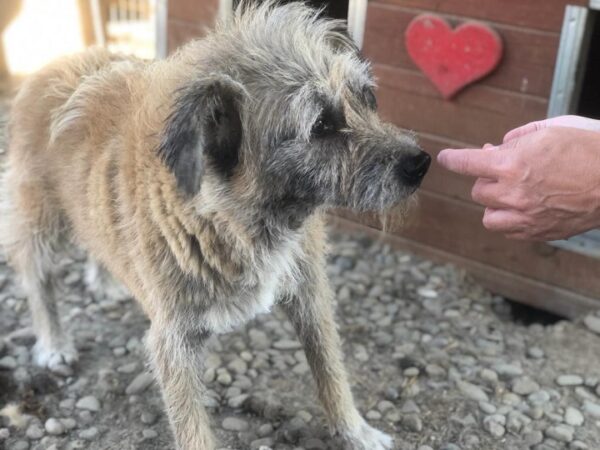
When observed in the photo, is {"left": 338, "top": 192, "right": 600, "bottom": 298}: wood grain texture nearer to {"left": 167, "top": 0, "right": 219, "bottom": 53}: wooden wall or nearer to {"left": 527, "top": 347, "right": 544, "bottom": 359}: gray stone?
{"left": 527, "top": 347, "right": 544, "bottom": 359}: gray stone

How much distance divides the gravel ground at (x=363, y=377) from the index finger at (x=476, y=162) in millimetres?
1346

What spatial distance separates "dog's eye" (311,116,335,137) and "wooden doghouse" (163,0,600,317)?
75.9 inches

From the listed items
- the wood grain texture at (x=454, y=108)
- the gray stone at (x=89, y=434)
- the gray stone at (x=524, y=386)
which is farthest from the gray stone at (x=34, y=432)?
the wood grain texture at (x=454, y=108)

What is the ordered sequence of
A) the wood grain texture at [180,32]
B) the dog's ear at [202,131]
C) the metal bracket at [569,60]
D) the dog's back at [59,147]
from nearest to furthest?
the dog's ear at [202,131] → the dog's back at [59,147] → the metal bracket at [569,60] → the wood grain texture at [180,32]

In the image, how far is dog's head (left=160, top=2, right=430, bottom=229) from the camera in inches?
99.1

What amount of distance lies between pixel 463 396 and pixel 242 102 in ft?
6.46

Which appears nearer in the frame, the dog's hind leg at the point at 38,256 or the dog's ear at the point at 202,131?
the dog's ear at the point at 202,131

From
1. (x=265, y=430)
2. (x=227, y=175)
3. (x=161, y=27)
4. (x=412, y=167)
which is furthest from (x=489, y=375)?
(x=161, y=27)

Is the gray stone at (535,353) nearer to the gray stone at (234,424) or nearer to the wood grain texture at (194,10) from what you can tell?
the gray stone at (234,424)

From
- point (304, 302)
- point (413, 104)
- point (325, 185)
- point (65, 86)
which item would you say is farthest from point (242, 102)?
point (413, 104)

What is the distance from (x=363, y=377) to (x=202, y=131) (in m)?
1.89

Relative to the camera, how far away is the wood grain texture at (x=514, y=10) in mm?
3941

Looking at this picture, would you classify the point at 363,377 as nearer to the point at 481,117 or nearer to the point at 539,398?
the point at 539,398

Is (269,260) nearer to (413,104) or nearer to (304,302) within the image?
(304,302)
